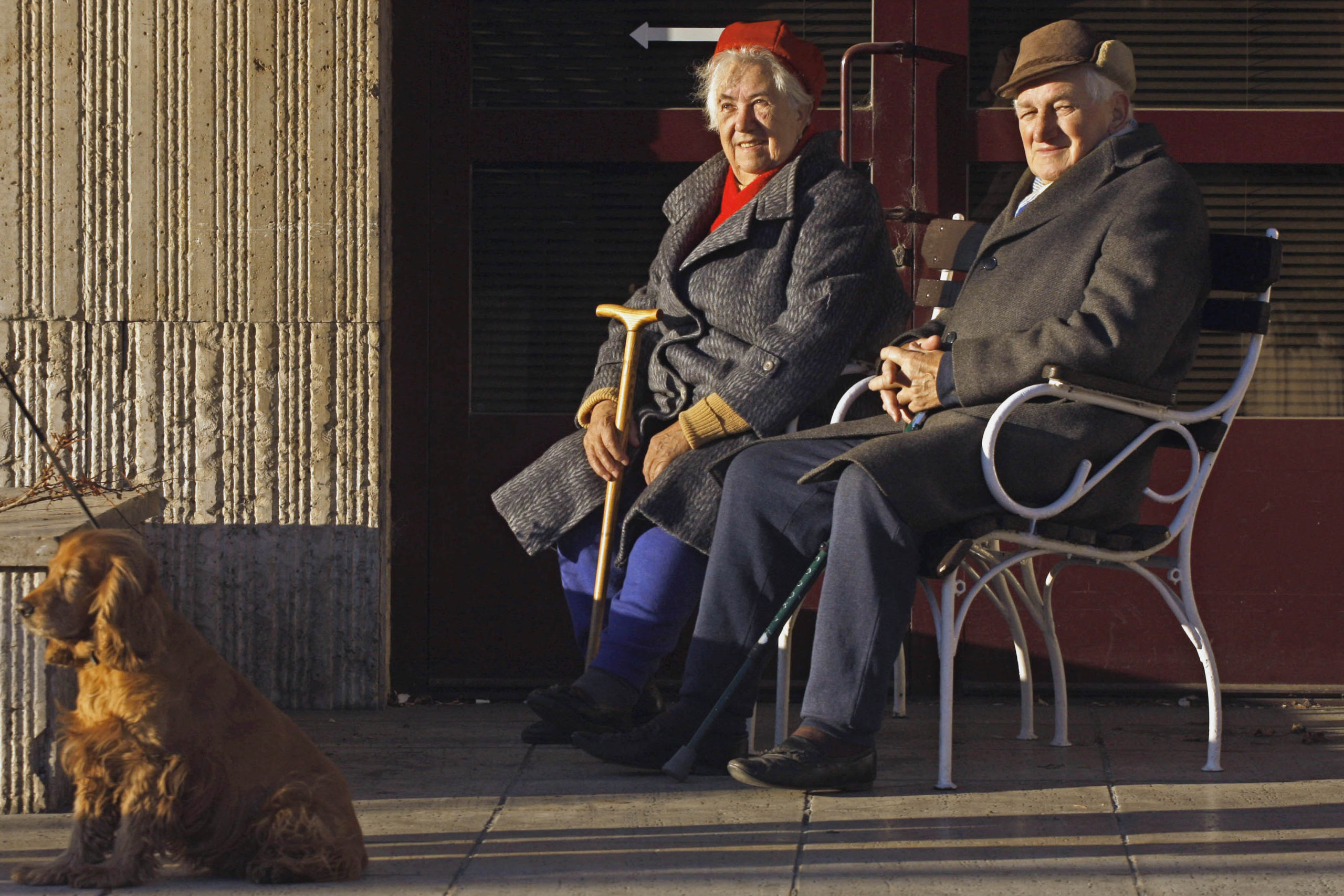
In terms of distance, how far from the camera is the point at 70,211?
4.21 meters

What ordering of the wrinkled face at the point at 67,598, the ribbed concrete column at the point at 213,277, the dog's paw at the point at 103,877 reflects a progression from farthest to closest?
the ribbed concrete column at the point at 213,277, the dog's paw at the point at 103,877, the wrinkled face at the point at 67,598

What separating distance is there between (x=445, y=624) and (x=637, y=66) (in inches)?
67.7

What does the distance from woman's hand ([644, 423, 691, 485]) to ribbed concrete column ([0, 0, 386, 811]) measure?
37.0 inches

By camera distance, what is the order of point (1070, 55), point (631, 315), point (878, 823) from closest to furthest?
point (878, 823) → point (1070, 55) → point (631, 315)

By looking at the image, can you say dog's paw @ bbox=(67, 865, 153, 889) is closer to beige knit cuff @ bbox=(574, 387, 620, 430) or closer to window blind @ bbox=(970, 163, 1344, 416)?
beige knit cuff @ bbox=(574, 387, 620, 430)

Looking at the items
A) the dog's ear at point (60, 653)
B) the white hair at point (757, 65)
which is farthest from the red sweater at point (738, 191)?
the dog's ear at point (60, 653)

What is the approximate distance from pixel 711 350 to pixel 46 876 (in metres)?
1.94

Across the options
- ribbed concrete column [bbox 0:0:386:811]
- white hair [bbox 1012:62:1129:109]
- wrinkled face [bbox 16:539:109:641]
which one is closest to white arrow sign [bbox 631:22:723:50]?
ribbed concrete column [bbox 0:0:386:811]

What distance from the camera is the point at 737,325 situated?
12.5 ft

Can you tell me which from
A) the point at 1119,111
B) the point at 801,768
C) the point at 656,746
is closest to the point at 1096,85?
the point at 1119,111

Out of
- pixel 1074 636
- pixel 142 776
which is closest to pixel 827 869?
pixel 142 776

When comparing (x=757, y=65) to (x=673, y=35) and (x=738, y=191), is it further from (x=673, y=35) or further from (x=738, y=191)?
(x=673, y=35)

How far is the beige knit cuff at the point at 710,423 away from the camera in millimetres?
3615

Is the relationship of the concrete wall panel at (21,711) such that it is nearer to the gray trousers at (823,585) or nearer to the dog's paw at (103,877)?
the dog's paw at (103,877)
